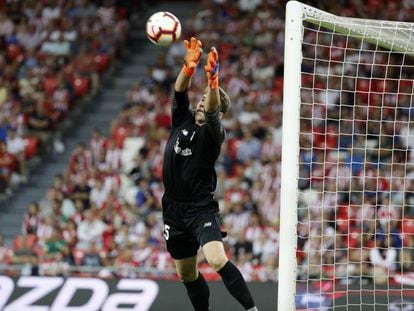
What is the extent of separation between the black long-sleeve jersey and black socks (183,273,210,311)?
780 millimetres

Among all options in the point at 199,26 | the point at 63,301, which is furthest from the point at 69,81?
the point at 63,301

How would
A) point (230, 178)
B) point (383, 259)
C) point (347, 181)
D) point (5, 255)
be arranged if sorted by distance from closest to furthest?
point (383, 259) < point (347, 181) < point (5, 255) < point (230, 178)

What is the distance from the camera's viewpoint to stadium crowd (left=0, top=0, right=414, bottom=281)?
43.5ft

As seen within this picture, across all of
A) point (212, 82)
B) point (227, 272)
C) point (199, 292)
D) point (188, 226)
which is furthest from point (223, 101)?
point (199, 292)

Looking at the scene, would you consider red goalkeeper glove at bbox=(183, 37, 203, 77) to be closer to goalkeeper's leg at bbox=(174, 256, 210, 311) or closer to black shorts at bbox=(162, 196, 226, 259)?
black shorts at bbox=(162, 196, 226, 259)

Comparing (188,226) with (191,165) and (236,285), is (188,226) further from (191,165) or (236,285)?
(236,285)

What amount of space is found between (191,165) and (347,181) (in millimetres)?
6060

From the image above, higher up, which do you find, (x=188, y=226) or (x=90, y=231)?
(x=188, y=226)

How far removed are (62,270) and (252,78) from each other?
595 centimetres

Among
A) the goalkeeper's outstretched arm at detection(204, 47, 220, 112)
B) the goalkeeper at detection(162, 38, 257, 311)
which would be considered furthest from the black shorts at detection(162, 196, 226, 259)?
the goalkeeper's outstretched arm at detection(204, 47, 220, 112)

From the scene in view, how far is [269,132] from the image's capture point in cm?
1580

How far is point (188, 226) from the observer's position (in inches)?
313

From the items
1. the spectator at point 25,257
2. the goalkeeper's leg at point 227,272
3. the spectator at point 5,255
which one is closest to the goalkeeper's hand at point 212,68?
the goalkeeper's leg at point 227,272

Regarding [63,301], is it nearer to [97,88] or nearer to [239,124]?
[239,124]
